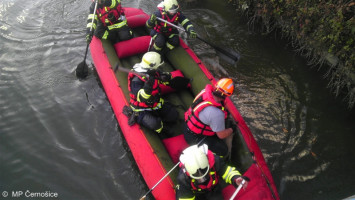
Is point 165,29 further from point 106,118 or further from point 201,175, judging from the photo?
point 201,175

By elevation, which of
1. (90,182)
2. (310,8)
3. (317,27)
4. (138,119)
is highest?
(310,8)

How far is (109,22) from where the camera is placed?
5.68 m

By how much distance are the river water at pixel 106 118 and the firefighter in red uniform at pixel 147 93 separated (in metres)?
1.11

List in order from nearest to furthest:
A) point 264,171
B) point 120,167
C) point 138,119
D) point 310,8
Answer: point 264,171 < point 138,119 < point 120,167 < point 310,8

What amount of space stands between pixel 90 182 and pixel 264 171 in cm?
286

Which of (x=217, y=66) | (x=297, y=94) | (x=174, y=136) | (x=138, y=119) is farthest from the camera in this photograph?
(x=217, y=66)

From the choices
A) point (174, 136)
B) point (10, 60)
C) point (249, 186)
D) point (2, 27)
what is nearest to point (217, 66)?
point (174, 136)

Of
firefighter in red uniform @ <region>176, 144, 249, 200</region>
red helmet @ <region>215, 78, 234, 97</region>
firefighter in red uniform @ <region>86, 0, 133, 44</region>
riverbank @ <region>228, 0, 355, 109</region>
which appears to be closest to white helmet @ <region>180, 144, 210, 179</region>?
firefighter in red uniform @ <region>176, 144, 249, 200</region>

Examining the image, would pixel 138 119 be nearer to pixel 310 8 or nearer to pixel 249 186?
pixel 249 186

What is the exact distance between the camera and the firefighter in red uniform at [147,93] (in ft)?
12.9

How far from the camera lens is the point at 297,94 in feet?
19.6

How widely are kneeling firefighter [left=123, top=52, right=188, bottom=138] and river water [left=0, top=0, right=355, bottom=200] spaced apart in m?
1.10

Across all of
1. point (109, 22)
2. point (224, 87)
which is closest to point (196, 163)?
point (224, 87)

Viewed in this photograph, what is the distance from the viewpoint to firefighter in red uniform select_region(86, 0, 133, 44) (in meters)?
5.54
